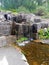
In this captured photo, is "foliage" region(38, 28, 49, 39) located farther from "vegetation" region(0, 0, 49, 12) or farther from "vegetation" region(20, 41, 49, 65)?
"vegetation" region(0, 0, 49, 12)

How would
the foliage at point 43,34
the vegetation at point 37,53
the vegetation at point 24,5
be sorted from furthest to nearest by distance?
the vegetation at point 24,5 < the foliage at point 43,34 < the vegetation at point 37,53

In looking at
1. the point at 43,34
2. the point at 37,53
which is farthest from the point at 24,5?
the point at 37,53

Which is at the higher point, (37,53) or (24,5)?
(24,5)

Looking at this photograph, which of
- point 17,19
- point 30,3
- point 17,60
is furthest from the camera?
point 30,3

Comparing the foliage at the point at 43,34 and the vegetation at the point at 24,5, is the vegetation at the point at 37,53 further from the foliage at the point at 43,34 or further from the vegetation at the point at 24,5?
the vegetation at the point at 24,5

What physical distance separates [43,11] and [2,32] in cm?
2256

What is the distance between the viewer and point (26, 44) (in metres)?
21.3

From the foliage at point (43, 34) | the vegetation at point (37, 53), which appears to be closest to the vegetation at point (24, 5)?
the foliage at point (43, 34)

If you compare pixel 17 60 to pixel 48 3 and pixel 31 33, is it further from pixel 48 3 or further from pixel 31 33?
pixel 48 3

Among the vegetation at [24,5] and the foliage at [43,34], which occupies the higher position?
the vegetation at [24,5]

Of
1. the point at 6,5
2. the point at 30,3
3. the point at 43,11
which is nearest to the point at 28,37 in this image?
the point at 43,11

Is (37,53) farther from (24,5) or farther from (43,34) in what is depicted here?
(24,5)

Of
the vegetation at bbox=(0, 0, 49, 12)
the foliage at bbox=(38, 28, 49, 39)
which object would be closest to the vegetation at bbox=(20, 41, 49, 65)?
the foliage at bbox=(38, 28, 49, 39)

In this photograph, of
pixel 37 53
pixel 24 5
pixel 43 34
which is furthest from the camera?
pixel 24 5
